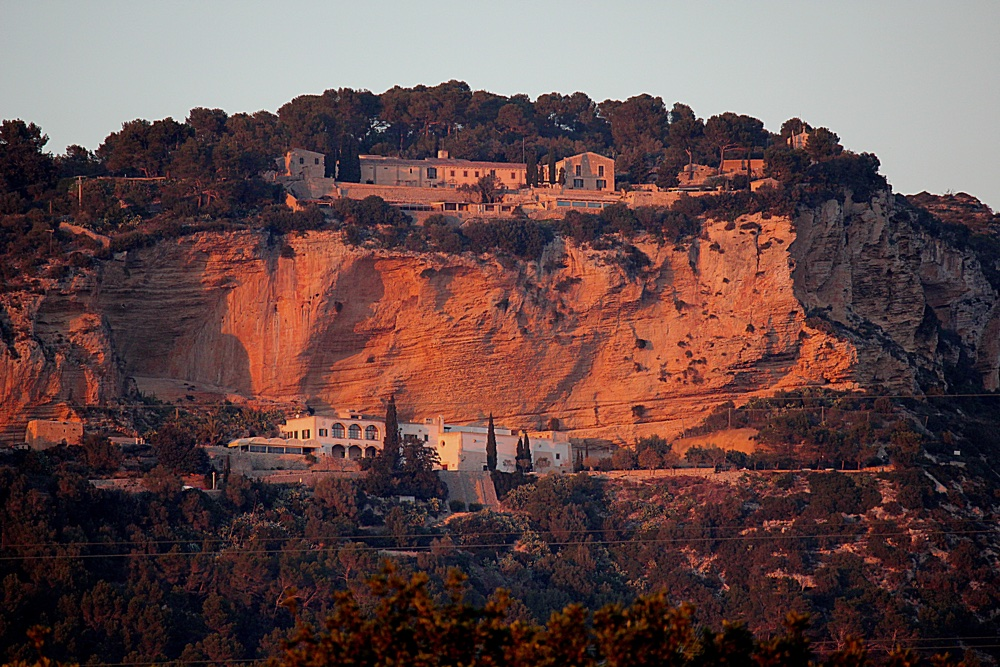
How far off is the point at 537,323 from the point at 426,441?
5682 mm

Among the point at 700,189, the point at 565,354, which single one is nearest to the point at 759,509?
the point at 565,354

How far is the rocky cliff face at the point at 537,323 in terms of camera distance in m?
58.8

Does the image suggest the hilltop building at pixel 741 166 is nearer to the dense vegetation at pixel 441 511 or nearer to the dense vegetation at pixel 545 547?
the dense vegetation at pixel 441 511

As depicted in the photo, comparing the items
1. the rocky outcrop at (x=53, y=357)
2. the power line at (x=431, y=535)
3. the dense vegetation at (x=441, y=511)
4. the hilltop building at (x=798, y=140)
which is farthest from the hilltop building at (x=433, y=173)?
the power line at (x=431, y=535)

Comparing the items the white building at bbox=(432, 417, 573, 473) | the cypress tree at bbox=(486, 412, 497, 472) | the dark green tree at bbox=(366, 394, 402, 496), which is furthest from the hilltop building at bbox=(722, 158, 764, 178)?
the dark green tree at bbox=(366, 394, 402, 496)

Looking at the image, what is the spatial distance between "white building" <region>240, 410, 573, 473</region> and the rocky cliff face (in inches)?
54.7

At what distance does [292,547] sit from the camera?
5178 cm

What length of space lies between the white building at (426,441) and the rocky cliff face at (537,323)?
4.56ft

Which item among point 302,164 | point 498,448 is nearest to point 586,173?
point 302,164

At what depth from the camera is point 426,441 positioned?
195 feet

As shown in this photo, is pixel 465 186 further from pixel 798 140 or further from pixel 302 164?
pixel 798 140

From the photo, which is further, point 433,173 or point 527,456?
point 433,173

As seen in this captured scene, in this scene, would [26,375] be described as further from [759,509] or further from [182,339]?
[759,509]

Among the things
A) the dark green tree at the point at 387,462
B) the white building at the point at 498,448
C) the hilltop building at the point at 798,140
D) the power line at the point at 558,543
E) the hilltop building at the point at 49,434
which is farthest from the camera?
the hilltop building at the point at 798,140
